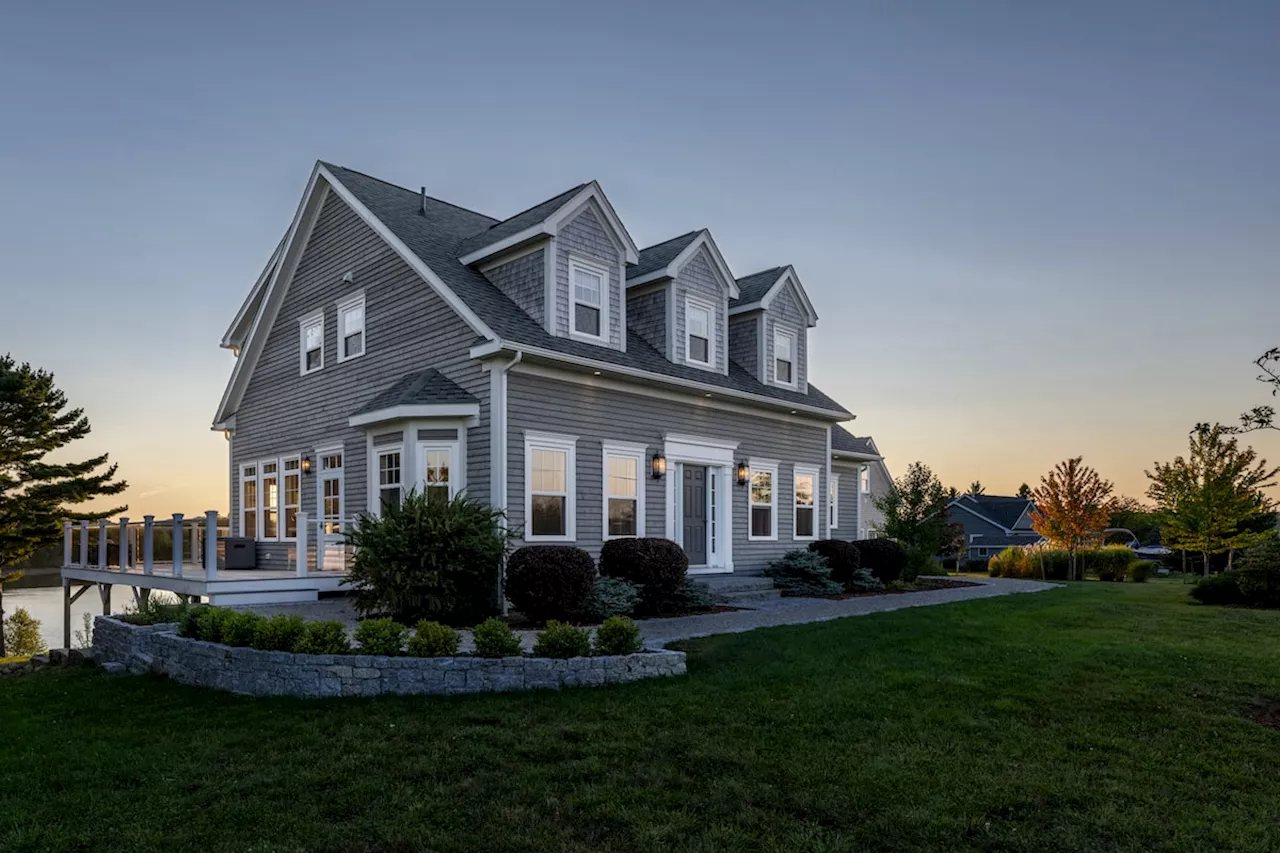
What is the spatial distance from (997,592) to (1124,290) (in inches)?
283

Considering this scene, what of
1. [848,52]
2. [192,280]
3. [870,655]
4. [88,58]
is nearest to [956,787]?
[870,655]

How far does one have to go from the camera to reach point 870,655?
9086 millimetres

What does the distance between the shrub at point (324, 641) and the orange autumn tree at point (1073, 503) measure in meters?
26.3

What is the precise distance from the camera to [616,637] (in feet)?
26.7

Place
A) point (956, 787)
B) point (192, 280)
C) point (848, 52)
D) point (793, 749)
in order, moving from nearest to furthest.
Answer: point (956, 787) → point (793, 749) → point (848, 52) → point (192, 280)

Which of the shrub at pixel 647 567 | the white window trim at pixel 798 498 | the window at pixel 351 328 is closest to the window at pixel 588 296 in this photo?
the shrub at pixel 647 567

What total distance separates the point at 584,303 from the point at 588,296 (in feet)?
0.59

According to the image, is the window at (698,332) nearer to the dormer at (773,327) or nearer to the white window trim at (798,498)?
the dormer at (773,327)

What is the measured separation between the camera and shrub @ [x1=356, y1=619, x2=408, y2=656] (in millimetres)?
7863

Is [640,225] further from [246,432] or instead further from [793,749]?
[793,749]

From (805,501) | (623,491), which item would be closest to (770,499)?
(805,501)

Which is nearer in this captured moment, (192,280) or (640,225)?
(192,280)

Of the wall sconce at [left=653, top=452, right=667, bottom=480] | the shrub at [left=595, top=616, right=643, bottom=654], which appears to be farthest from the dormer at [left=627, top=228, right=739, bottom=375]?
the shrub at [left=595, top=616, right=643, bottom=654]

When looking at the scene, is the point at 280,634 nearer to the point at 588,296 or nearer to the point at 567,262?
the point at 567,262
